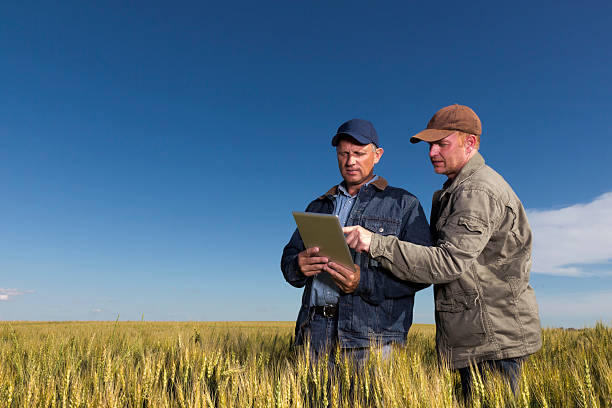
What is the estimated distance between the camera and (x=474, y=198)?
94.7 inches

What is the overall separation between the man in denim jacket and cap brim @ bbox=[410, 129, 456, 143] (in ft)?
1.47

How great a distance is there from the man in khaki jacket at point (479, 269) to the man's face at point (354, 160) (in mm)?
753

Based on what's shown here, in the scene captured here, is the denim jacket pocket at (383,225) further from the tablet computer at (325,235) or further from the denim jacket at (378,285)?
the tablet computer at (325,235)

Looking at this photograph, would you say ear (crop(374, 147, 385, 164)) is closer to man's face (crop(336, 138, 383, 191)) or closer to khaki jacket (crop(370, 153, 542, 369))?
man's face (crop(336, 138, 383, 191))

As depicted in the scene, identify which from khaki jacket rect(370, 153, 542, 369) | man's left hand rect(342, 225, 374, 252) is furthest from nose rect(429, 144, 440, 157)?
man's left hand rect(342, 225, 374, 252)

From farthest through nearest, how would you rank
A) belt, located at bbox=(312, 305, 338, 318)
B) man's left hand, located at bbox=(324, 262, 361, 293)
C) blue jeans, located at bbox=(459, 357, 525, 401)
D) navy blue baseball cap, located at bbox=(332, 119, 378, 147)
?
navy blue baseball cap, located at bbox=(332, 119, 378, 147)
belt, located at bbox=(312, 305, 338, 318)
man's left hand, located at bbox=(324, 262, 361, 293)
blue jeans, located at bbox=(459, 357, 525, 401)

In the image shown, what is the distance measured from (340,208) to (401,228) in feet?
1.73

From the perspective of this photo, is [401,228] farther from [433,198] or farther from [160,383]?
[160,383]

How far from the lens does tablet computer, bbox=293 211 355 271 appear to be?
2316 millimetres

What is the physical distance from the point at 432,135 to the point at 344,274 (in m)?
1.10

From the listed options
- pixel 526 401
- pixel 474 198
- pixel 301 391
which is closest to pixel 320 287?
pixel 301 391

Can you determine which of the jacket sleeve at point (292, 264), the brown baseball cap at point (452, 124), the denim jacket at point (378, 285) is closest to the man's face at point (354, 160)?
the denim jacket at point (378, 285)

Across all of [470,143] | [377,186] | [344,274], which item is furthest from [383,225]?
[470,143]

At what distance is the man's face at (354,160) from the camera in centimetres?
318
